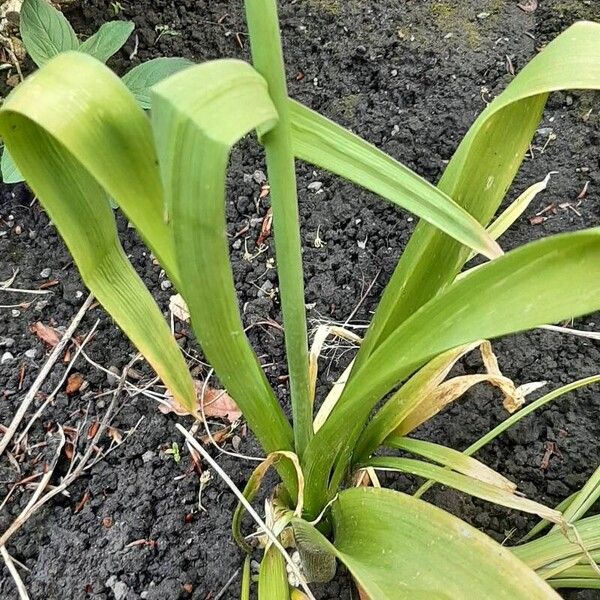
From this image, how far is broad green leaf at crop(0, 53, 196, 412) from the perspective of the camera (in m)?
0.39

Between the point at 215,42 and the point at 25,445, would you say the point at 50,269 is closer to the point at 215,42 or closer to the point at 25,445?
the point at 25,445

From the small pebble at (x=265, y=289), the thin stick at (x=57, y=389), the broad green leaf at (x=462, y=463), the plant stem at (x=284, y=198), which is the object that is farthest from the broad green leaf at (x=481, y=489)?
the thin stick at (x=57, y=389)

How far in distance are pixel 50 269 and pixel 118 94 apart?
0.80 meters

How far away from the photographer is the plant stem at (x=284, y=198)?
434 mm

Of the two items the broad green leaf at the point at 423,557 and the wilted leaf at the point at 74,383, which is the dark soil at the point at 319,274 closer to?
the wilted leaf at the point at 74,383

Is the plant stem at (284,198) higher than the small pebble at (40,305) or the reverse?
higher

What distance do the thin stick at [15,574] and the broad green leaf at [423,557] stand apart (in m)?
0.45

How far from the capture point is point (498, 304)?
1.45 feet

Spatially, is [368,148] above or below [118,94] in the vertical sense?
below

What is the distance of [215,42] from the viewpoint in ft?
4.47

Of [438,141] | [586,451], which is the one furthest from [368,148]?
[438,141]

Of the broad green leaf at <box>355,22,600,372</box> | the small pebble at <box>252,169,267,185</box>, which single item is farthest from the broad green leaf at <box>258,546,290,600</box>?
the small pebble at <box>252,169,267,185</box>

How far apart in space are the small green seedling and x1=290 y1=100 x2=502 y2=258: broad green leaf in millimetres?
579

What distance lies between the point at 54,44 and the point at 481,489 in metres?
0.82
